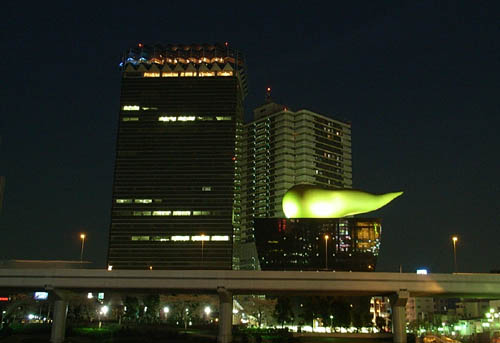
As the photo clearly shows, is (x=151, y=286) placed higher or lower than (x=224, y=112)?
lower

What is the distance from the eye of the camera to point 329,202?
9894 centimetres

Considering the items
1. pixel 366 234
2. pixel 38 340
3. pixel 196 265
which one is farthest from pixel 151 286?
pixel 196 265

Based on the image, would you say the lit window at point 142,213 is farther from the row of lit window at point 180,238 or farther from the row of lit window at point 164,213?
the row of lit window at point 180,238

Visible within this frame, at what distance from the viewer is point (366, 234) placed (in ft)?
360

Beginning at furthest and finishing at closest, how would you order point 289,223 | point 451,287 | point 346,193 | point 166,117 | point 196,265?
point 166,117
point 196,265
point 289,223
point 346,193
point 451,287

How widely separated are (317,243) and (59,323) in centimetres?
5474

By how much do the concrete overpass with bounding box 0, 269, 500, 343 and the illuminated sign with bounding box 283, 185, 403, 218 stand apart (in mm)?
32463

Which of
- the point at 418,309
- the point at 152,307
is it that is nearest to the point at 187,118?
the point at 152,307

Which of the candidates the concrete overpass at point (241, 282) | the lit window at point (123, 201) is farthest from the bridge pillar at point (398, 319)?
the lit window at point (123, 201)

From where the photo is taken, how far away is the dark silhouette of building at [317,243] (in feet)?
352

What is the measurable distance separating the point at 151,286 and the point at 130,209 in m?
130

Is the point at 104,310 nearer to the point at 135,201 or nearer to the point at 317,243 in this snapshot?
the point at 317,243

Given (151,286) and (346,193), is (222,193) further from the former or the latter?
(151,286)

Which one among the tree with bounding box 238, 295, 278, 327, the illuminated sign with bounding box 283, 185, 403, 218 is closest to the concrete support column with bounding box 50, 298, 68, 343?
the illuminated sign with bounding box 283, 185, 403, 218
